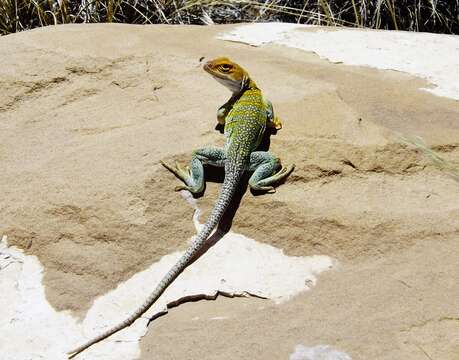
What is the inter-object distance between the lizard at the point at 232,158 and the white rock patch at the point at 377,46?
3.99 ft

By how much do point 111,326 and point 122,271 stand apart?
1.03ft

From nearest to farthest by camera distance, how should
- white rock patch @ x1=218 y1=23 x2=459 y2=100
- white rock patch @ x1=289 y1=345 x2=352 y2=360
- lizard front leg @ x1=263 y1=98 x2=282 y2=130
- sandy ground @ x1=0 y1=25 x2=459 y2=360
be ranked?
white rock patch @ x1=289 y1=345 x2=352 y2=360
sandy ground @ x1=0 y1=25 x2=459 y2=360
lizard front leg @ x1=263 y1=98 x2=282 y2=130
white rock patch @ x1=218 y1=23 x2=459 y2=100

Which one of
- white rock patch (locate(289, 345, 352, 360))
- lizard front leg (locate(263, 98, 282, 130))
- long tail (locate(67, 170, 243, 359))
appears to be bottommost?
white rock patch (locate(289, 345, 352, 360))

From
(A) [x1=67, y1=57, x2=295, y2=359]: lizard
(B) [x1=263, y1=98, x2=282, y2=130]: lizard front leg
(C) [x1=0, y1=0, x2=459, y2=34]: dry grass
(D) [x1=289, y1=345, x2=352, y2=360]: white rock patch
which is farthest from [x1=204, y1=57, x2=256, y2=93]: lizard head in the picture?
(C) [x1=0, y1=0, x2=459, y2=34]: dry grass

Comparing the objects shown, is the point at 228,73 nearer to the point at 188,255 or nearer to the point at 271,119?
the point at 271,119

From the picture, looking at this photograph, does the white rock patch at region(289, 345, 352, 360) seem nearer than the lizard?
Yes

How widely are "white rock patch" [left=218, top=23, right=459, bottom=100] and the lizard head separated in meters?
1.17

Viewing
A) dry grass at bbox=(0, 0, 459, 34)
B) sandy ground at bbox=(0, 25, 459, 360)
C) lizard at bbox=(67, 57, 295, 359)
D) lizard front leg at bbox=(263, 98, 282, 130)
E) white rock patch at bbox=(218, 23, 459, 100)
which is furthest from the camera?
dry grass at bbox=(0, 0, 459, 34)

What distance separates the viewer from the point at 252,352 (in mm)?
2844

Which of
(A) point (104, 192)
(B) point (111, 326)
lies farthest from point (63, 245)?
(B) point (111, 326)

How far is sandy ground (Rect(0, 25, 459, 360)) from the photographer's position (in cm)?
296

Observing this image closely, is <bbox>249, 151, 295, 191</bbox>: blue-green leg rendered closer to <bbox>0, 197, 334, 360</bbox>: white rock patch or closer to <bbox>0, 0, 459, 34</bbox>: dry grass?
<bbox>0, 197, 334, 360</bbox>: white rock patch

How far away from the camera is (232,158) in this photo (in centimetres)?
358

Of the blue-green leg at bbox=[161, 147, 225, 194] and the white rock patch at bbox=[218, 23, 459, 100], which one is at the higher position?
the white rock patch at bbox=[218, 23, 459, 100]
